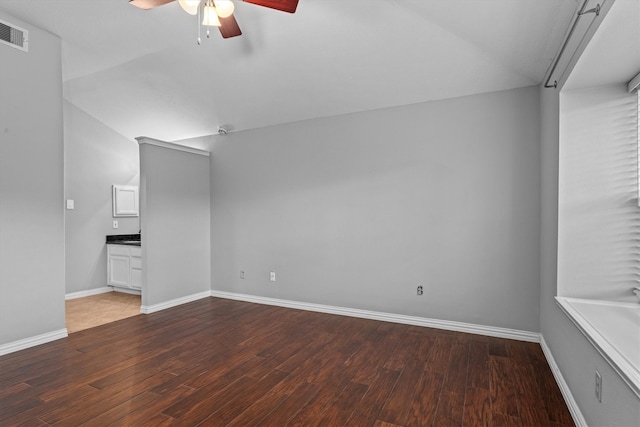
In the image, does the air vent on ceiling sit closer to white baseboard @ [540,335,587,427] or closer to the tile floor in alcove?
the tile floor in alcove

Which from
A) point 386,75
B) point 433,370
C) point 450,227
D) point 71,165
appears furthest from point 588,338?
point 71,165

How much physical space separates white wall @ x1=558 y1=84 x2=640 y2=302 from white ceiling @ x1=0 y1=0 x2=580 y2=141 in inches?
22.7

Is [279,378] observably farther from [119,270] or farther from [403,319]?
[119,270]

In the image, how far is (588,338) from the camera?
1.77 meters

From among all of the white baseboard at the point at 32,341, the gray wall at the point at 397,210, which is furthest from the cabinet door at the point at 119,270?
the white baseboard at the point at 32,341

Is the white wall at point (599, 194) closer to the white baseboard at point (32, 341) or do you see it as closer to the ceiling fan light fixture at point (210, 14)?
the ceiling fan light fixture at point (210, 14)

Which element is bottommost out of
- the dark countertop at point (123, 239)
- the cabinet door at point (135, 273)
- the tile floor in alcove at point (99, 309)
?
the tile floor in alcove at point (99, 309)

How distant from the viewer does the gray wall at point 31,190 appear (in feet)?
9.84

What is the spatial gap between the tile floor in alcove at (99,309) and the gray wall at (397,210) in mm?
1296

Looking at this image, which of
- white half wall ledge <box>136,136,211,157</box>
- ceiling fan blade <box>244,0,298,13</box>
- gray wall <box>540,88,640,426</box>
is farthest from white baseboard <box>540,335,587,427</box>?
white half wall ledge <box>136,136,211,157</box>

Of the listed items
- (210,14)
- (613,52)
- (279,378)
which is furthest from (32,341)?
(613,52)

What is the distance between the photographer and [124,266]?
522cm

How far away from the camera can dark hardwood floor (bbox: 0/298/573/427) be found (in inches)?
82.1

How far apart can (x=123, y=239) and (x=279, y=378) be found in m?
4.42
